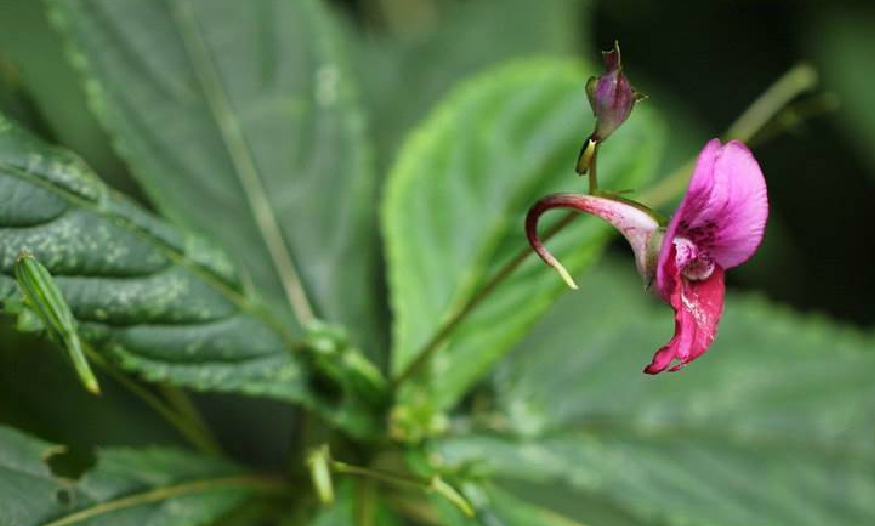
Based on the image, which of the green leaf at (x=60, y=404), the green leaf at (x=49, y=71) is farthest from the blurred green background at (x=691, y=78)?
the green leaf at (x=60, y=404)

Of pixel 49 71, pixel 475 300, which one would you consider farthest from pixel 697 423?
pixel 49 71

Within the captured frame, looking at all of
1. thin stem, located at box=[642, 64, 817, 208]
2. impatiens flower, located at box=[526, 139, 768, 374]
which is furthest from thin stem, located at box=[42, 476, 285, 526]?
thin stem, located at box=[642, 64, 817, 208]

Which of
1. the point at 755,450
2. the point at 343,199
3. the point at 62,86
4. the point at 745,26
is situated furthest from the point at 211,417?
the point at 745,26

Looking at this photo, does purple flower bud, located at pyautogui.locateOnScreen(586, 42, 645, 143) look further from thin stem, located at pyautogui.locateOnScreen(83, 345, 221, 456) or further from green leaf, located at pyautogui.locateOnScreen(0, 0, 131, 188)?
green leaf, located at pyautogui.locateOnScreen(0, 0, 131, 188)

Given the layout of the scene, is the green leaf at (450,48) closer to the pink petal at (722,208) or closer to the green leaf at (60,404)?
the green leaf at (60,404)

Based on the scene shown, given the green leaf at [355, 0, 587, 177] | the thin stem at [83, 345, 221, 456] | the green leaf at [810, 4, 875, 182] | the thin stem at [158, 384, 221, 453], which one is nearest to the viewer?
the thin stem at [83, 345, 221, 456]

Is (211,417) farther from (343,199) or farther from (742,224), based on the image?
(742,224)

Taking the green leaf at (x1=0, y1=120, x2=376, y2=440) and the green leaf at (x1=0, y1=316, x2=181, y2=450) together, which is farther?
the green leaf at (x1=0, y1=316, x2=181, y2=450)
